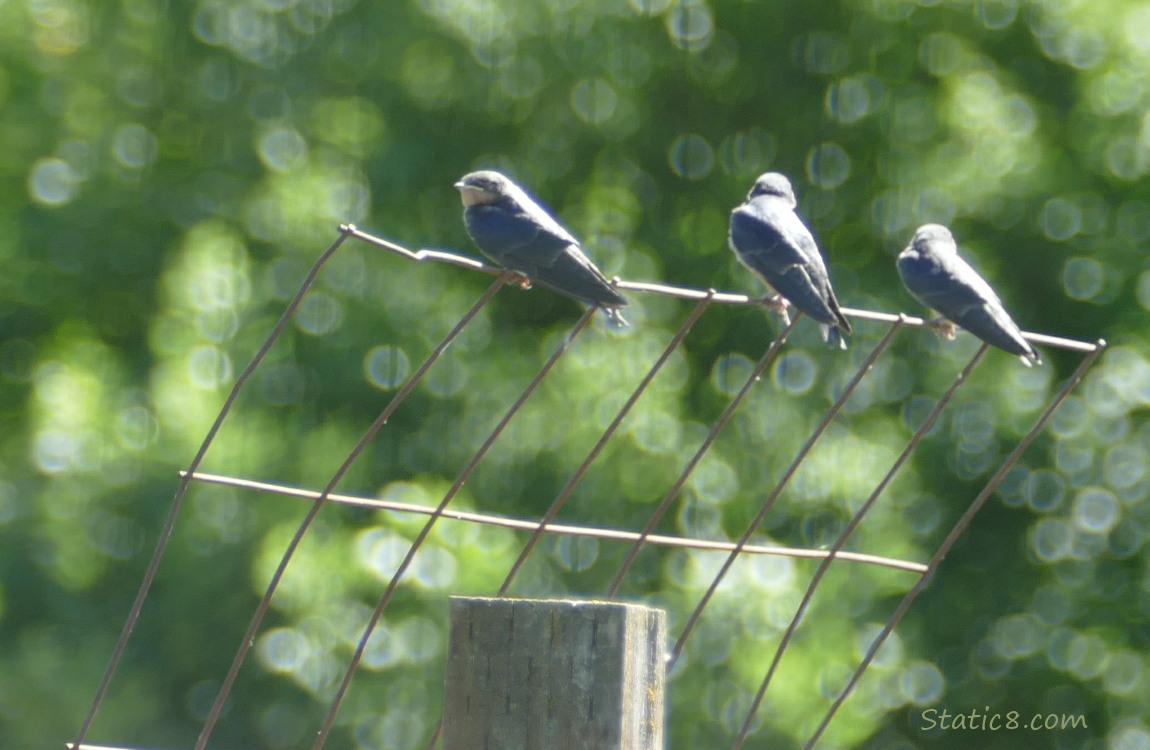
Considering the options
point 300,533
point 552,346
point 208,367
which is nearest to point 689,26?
point 552,346

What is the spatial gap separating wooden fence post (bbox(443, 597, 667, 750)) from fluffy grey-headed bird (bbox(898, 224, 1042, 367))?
227 centimetres

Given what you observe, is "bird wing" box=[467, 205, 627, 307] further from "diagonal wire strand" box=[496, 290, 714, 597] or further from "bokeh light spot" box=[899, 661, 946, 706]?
"bokeh light spot" box=[899, 661, 946, 706]

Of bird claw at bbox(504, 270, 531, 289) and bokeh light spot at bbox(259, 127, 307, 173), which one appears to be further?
bokeh light spot at bbox(259, 127, 307, 173)

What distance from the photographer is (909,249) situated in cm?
488

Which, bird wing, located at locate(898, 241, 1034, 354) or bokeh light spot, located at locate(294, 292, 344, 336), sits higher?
bird wing, located at locate(898, 241, 1034, 354)

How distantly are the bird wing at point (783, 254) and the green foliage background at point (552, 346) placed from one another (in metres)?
2.38

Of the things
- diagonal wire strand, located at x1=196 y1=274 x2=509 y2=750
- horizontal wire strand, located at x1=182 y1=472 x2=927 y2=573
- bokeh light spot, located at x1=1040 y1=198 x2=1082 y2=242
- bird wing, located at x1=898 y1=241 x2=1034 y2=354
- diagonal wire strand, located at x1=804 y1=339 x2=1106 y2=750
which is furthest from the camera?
bokeh light spot, located at x1=1040 y1=198 x2=1082 y2=242

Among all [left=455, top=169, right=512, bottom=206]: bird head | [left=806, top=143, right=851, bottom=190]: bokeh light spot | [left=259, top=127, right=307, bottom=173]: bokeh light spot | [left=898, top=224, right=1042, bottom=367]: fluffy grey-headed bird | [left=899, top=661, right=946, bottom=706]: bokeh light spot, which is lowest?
[left=899, top=661, right=946, bottom=706]: bokeh light spot

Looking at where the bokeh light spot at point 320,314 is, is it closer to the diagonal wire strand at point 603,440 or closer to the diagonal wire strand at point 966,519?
the diagonal wire strand at point 966,519

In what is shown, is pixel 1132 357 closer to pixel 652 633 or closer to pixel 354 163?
pixel 354 163

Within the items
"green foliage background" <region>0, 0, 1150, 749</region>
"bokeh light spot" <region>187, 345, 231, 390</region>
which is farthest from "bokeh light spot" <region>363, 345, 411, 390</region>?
"bokeh light spot" <region>187, 345, 231, 390</region>

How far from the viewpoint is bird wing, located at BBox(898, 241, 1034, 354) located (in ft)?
13.6

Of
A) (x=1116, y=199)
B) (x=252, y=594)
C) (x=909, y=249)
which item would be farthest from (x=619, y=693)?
(x=1116, y=199)

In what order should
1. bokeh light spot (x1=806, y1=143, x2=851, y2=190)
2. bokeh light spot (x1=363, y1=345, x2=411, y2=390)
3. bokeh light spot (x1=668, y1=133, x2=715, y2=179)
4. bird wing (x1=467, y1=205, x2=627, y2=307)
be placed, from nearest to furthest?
bird wing (x1=467, y1=205, x2=627, y2=307)
bokeh light spot (x1=363, y1=345, x2=411, y2=390)
bokeh light spot (x1=806, y1=143, x2=851, y2=190)
bokeh light spot (x1=668, y1=133, x2=715, y2=179)
